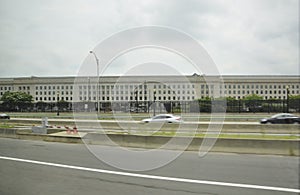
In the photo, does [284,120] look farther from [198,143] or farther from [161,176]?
[161,176]

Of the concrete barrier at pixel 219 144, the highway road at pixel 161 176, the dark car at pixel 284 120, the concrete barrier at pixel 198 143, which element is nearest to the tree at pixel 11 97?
the concrete barrier at pixel 198 143

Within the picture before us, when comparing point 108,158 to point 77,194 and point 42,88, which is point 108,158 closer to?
point 77,194

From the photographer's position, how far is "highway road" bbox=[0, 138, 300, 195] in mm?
6836

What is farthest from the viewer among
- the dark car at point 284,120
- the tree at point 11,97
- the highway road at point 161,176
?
the dark car at point 284,120

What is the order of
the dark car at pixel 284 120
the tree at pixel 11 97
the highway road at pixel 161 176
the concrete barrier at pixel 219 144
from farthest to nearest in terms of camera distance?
the dark car at pixel 284 120 → the tree at pixel 11 97 → the concrete barrier at pixel 219 144 → the highway road at pixel 161 176

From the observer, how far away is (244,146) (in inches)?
479

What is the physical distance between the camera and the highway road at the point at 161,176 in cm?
684

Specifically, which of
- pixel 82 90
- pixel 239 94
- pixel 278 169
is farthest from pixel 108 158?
pixel 239 94

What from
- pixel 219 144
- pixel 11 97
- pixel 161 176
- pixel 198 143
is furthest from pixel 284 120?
pixel 11 97

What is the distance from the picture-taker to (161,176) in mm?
8242

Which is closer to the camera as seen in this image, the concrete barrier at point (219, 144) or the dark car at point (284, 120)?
the concrete barrier at point (219, 144)

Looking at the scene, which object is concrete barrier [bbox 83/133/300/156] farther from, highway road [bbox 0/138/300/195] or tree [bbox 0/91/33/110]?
tree [bbox 0/91/33/110]

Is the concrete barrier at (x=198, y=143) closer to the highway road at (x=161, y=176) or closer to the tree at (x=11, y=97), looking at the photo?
the highway road at (x=161, y=176)

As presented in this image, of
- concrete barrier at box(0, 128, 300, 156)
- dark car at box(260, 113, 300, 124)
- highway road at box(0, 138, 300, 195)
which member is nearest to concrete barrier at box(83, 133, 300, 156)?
concrete barrier at box(0, 128, 300, 156)
